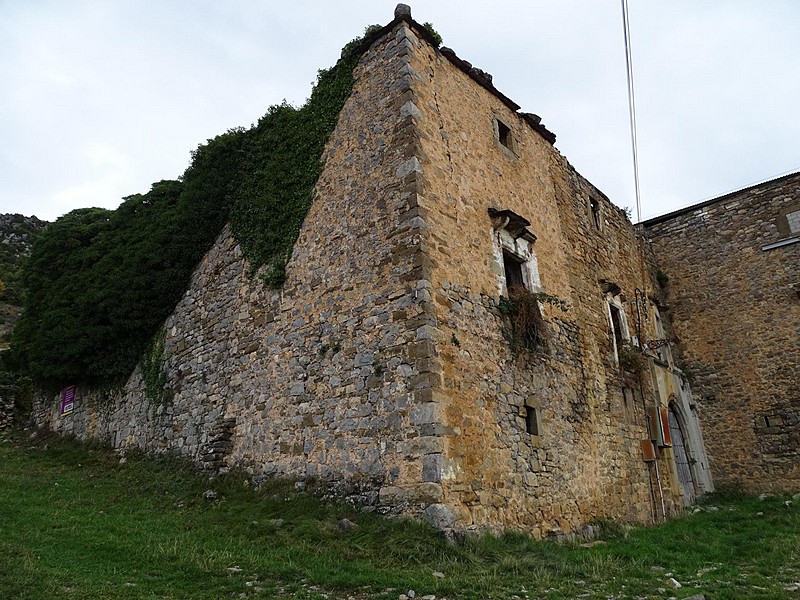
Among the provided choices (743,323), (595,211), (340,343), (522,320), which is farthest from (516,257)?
(743,323)

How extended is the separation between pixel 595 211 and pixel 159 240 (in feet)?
33.8

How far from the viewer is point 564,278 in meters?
12.3

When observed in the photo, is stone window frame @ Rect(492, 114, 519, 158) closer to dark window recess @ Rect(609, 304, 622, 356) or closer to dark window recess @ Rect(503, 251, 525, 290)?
dark window recess @ Rect(503, 251, 525, 290)

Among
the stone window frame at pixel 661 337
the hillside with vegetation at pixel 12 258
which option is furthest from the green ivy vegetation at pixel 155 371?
the stone window frame at pixel 661 337

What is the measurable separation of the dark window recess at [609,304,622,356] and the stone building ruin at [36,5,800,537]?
0.05 m

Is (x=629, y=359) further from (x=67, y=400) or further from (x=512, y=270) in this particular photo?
(x=67, y=400)

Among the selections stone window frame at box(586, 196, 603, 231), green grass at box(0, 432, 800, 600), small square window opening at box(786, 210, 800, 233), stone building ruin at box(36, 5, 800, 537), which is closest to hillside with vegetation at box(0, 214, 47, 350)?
stone building ruin at box(36, 5, 800, 537)

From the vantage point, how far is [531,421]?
9.69 m

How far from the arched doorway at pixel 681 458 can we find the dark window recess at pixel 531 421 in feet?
21.1

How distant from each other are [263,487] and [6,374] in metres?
11.6

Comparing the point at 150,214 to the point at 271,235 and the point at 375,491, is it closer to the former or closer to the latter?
the point at 271,235

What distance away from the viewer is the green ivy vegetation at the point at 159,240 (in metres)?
11.0

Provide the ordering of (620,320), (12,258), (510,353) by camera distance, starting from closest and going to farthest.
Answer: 1. (510,353)
2. (620,320)
3. (12,258)

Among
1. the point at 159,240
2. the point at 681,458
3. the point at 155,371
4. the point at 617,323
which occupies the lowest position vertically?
the point at 681,458
